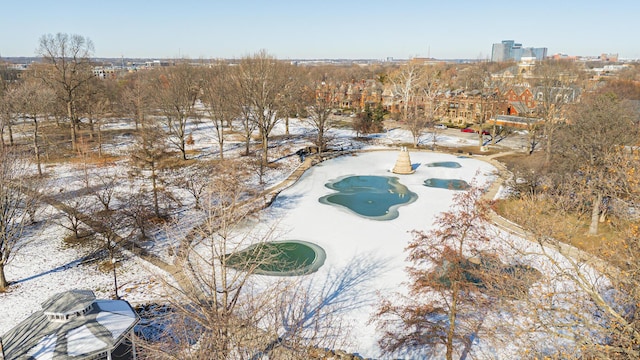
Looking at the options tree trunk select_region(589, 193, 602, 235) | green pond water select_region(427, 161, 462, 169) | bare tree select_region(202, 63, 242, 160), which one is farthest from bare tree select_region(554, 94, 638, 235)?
bare tree select_region(202, 63, 242, 160)

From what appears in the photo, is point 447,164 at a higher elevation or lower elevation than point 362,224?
higher

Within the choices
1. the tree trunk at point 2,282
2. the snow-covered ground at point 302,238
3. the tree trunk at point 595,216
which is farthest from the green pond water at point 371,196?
the tree trunk at point 2,282

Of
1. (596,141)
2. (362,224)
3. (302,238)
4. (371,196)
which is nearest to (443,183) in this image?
(371,196)

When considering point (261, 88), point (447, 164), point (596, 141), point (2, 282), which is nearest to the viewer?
point (2, 282)

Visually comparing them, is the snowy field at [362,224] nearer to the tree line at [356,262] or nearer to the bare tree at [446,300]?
the tree line at [356,262]

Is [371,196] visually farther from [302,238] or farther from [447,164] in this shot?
[447,164]

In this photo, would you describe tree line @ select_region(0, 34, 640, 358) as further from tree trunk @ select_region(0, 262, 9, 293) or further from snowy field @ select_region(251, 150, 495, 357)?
snowy field @ select_region(251, 150, 495, 357)

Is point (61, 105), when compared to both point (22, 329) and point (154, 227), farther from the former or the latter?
point (22, 329)

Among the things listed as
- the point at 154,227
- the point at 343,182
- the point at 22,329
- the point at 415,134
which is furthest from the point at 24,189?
the point at 415,134
